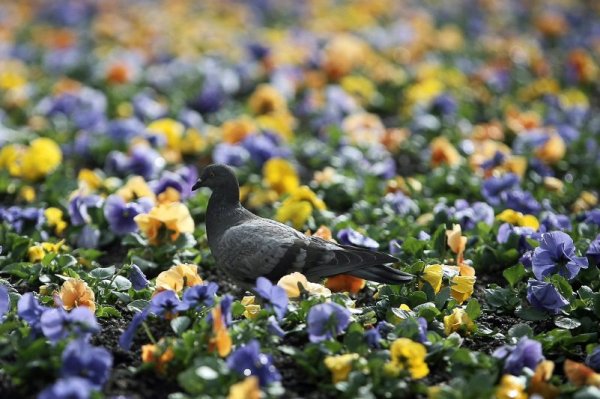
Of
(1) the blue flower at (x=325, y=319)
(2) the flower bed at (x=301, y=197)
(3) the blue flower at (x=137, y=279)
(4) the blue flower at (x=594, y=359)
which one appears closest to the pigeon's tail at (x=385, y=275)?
(2) the flower bed at (x=301, y=197)

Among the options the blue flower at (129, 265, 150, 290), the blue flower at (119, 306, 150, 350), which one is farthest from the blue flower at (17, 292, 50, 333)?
the blue flower at (129, 265, 150, 290)

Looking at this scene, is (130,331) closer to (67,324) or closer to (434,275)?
(67,324)

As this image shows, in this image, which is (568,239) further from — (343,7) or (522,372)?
(343,7)

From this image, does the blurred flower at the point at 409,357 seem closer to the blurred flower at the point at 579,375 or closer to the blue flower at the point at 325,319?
the blue flower at the point at 325,319

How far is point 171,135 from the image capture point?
234 inches

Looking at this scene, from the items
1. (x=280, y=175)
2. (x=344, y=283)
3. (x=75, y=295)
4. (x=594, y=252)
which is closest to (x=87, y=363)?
(x=75, y=295)

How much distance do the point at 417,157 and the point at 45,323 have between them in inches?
Answer: 148

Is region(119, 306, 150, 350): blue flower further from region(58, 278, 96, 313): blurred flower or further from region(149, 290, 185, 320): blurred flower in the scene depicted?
region(58, 278, 96, 313): blurred flower

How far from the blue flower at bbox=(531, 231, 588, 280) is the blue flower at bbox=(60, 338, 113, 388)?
5.81 feet

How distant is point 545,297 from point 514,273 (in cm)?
29

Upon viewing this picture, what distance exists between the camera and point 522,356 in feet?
10.3

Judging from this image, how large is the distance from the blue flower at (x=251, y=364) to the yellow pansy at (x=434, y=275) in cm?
95

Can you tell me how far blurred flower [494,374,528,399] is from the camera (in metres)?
2.94

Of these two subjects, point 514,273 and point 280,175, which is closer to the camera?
point 514,273
